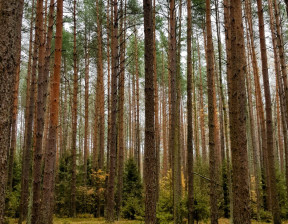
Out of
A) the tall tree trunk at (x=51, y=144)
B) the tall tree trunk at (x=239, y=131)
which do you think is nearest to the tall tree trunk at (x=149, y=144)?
the tall tree trunk at (x=239, y=131)

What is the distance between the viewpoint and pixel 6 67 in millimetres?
2510

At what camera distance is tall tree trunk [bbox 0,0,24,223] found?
2.47 meters

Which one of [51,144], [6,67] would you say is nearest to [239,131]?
[6,67]

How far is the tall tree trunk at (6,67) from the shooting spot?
2.47 metres

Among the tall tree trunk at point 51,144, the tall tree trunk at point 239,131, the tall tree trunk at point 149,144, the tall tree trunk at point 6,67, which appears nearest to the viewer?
the tall tree trunk at point 6,67

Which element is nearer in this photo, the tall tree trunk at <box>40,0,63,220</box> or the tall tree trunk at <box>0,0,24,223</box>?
the tall tree trunk at <box>0,0,24,223</box>

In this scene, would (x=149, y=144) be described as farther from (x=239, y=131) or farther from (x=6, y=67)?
(x=6, y=67)

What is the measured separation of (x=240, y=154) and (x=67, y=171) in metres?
13.4

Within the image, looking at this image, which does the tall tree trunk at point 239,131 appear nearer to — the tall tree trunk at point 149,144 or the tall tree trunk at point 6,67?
the tall tree trunk at point 149,144

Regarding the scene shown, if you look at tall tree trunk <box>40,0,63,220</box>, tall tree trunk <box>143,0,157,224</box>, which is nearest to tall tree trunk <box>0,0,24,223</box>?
tall tree trunk <box>143,0,157,224</box>

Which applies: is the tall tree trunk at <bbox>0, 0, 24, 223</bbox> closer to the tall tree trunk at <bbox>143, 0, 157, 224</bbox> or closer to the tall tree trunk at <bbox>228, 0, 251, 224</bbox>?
the tall tree trunk at <bbox>143, 0, 157, 224</bbox>

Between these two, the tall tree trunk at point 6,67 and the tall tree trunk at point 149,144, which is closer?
the tall tree trunk at point 6,67

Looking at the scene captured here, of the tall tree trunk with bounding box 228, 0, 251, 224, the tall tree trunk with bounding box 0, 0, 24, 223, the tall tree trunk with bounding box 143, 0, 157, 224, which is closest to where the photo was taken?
the tall tree trunk with bounding box 0, 0, 24, 223

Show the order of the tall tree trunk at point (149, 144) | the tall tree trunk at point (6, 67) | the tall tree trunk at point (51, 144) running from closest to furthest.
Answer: the tall tree trunk at point (6, 67) → the tall tree trunk at point (149, 144) → the tall tree trunk at point (51, 144)
